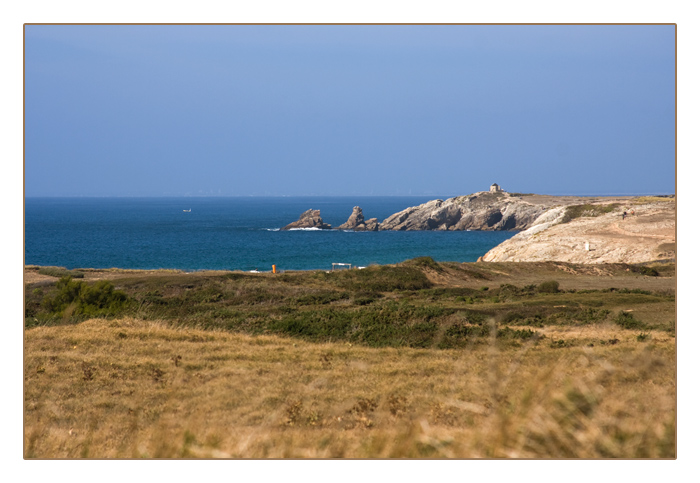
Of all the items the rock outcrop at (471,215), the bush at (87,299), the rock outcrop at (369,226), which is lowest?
the bush at (87,299)

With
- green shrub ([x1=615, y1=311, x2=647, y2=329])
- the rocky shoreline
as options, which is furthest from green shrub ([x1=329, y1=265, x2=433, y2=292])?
the rocky shoreline

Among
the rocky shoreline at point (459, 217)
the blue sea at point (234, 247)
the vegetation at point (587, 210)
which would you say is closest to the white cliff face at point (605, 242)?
the vegetation at point (587, 210)

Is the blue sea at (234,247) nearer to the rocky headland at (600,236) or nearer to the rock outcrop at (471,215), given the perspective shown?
the rock outcrop at (471,215)

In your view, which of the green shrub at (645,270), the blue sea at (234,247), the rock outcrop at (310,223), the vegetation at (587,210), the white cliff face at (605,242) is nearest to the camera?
the green shrub at (645,270)

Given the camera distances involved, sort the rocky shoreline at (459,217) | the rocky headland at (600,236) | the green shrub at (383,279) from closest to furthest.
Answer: the green shrub at (383,279), the rocky headland at (600,236), the rocky shoreline at (459,217)

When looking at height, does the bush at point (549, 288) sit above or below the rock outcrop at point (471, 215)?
below

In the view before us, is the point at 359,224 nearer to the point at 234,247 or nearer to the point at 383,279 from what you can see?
the point at 234,247

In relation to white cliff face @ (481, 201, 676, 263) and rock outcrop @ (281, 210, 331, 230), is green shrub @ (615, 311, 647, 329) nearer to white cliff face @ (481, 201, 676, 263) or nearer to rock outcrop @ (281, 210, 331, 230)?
white cliff face @ (481, 201, 676, 263)
